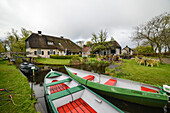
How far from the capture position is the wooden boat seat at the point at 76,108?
8.71 feet

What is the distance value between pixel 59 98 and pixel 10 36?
128 feet

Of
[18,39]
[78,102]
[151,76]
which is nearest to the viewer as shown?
[78,102]

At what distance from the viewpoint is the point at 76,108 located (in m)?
2.78

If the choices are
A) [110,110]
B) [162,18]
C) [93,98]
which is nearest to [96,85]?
[93,98]

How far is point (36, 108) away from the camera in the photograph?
10.1 ft

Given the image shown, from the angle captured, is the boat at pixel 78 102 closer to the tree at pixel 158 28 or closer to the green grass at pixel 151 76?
the green grass at pixel 151 76

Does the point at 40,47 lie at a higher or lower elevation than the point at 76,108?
higher

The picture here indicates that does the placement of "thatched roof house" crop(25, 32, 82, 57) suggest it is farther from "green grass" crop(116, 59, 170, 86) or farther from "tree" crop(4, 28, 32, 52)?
"green grass" crop(116, 59, 170, 86)

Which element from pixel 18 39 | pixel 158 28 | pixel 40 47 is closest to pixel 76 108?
pixel 158 28

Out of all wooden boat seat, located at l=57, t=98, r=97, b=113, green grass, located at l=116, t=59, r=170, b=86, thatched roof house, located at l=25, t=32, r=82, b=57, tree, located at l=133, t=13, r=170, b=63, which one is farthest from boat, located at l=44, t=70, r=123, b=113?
thatched roof house, located at l=25, t=32, r=82, b=57

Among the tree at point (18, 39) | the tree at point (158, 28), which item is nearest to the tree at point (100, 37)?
the tree at point (158, 28)

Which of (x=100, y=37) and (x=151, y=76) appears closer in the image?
(x=151, y=76)

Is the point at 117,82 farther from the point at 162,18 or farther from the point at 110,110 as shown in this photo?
the point at 162,18

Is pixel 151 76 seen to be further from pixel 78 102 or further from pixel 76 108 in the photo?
pixel 76 108
